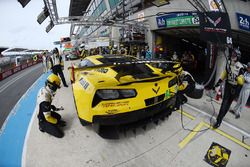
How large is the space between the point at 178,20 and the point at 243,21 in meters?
3.73

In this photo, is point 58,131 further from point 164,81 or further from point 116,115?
point 164,81

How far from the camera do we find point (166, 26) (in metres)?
10.4

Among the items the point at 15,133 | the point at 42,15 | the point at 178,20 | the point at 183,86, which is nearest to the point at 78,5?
the point at 42,15

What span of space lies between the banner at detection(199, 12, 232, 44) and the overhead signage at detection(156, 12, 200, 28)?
327 centimetres

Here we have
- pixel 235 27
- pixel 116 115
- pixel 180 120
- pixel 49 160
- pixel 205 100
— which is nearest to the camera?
pixel 116 115

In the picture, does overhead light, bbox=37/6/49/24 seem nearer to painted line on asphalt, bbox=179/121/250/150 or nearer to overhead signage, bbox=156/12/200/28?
overhead signage, bbox=156/12/200/28

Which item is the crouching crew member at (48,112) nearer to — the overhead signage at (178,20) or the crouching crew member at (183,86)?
the crouching crew member at (183,86)

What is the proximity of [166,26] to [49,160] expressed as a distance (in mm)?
9907

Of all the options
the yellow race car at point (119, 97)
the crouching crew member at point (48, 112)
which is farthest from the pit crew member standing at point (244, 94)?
the crouching crew member at point (48, 112)

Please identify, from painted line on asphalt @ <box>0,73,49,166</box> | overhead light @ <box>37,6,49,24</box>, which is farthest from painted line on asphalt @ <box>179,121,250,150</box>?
overhead light @ <box>37,6,49,24</box>

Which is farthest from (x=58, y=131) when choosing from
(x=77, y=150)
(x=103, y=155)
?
(x=103, y=155)

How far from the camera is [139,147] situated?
309 centimetres

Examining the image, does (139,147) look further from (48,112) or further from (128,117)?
(48,112)

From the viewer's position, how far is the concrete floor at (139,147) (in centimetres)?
278
